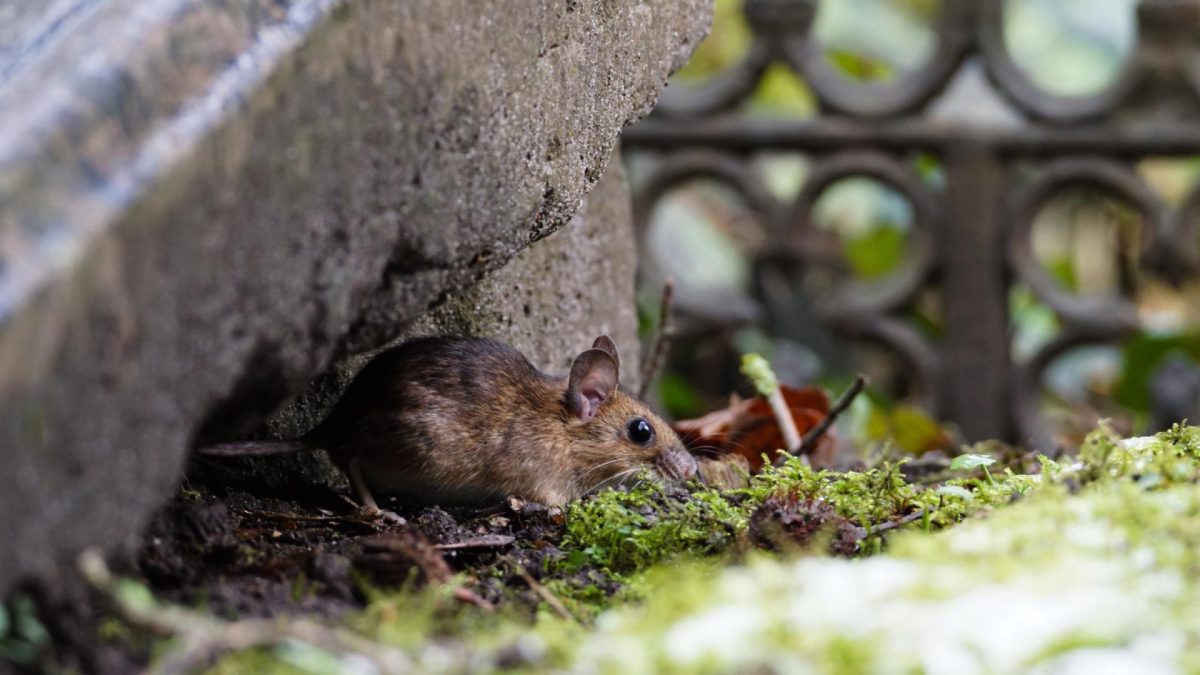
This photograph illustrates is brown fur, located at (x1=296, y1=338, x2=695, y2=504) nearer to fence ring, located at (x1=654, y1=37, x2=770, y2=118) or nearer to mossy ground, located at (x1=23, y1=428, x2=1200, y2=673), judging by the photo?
mossy ground, located at (x1=23, y1=428, x2=1200, y2=673)

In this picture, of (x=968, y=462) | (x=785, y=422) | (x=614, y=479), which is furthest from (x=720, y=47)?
(x=968, y=462)

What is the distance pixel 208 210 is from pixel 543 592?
83 cm

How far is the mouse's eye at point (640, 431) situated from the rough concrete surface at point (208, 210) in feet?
4.60

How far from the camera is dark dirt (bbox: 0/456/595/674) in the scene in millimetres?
1883

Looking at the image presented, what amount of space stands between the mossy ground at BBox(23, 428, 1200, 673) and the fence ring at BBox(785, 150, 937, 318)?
161 inches

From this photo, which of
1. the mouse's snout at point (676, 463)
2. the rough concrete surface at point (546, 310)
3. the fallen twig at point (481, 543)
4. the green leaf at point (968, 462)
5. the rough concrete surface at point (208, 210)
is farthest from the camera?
the mouse's snout at point (676, 463)

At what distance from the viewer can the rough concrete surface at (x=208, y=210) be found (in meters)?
1.76

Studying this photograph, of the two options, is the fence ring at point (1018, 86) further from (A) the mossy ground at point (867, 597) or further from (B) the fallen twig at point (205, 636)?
(B) the fallen twig at point (205, 636)

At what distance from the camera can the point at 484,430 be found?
11.6 feet

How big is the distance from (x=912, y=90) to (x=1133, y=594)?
5129 mm

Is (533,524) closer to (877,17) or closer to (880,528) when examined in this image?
(880,528)

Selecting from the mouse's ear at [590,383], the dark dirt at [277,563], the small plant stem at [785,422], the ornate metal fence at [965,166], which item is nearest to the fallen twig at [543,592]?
the dark dirt at [277,563]

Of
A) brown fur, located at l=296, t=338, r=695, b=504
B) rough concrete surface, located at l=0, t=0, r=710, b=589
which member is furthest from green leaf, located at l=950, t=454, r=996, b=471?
rough concrete surface, located at l=0, t=0, r=710, b=589

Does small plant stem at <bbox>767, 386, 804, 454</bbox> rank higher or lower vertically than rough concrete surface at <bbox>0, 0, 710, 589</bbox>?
lower
